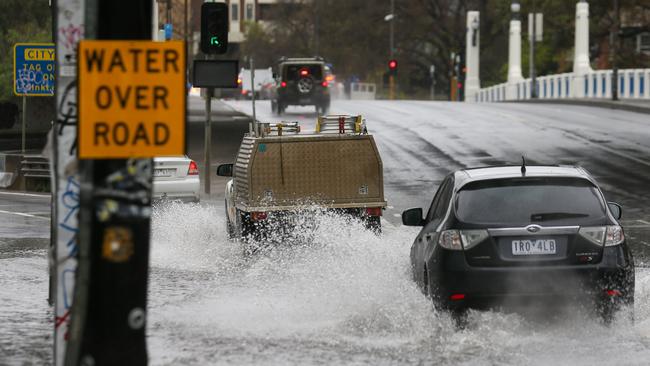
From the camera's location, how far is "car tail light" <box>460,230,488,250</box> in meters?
12.1

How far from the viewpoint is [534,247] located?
473 inches

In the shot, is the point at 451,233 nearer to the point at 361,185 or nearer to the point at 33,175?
the point at 361,185

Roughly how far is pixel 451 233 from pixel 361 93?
329 ft

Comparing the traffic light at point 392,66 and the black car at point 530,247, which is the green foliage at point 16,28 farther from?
the black car at point 530,247

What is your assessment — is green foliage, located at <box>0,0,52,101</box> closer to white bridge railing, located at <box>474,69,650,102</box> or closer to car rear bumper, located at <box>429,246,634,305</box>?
white bridge railing, located at <box>474,69,650,102</box>

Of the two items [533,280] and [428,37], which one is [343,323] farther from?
[428,37]

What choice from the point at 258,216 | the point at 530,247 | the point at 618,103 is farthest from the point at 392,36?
the point at 530,247

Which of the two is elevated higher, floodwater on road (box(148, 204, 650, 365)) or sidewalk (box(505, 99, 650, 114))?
sidewalk (box(505, 99, 650, 114))

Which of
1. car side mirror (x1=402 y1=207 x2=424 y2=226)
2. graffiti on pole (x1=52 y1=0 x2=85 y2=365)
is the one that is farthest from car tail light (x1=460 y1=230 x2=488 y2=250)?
graffiti on pole (x1=52 y1=0 x2=85 y2=365)

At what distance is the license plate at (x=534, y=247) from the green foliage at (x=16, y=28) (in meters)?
46.7

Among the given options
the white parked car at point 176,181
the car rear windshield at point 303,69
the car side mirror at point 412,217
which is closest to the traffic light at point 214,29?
the white parked car at point 176,181

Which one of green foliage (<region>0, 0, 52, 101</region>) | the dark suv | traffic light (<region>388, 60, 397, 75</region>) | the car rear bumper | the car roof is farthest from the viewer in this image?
traffic light (<region>388, 60, 397, 75</region>)

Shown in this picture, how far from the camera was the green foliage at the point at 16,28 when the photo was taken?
5783cm

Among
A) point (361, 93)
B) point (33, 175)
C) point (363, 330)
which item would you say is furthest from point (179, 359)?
point (361, 93)
